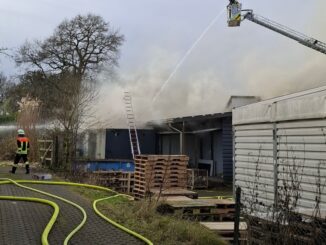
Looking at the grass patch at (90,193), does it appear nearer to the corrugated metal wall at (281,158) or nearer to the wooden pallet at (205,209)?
the wooden pallet at (205,209)

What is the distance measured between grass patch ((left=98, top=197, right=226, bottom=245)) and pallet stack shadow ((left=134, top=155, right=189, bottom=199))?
12.0ft

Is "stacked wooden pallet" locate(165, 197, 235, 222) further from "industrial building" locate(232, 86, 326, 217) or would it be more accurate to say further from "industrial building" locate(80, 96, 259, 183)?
"industrial building" locate(80, 96, 259, 183)

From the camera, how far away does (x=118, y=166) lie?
22891 mm

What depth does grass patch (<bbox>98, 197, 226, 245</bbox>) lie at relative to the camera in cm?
761

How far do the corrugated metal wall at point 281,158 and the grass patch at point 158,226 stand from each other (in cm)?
99

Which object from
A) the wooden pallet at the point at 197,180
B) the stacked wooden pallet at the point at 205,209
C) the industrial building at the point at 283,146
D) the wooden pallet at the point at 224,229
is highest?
the industrial building at the point at 283,146

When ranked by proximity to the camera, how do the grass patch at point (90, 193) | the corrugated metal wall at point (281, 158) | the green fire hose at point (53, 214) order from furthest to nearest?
the grass patch at point (90, 193), the corrugated metal wall at point (281, 158), the green fire hose at point (53, 214)

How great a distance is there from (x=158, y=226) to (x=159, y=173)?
20.4 ft

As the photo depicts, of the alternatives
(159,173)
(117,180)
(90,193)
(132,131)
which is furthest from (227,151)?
(90,193)

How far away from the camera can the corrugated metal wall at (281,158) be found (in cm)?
812

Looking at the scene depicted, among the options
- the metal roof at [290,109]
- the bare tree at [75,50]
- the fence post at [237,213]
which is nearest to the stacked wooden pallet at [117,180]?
the metal roof at [290,109]

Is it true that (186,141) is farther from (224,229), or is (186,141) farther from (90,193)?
(224,229)

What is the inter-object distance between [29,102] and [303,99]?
17.8 metres

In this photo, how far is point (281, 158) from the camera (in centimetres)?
930
